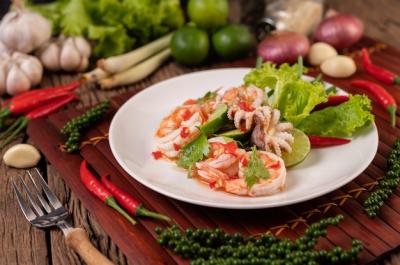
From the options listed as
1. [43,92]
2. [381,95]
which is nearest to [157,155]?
[43,92]

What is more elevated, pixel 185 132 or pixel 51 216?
pixel 185 132

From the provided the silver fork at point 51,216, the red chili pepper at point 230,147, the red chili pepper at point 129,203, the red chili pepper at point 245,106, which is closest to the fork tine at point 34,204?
the silver fork at point 51,216

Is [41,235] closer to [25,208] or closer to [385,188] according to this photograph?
[25,208]

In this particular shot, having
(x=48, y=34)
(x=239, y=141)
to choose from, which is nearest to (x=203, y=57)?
(x=48, y=34)

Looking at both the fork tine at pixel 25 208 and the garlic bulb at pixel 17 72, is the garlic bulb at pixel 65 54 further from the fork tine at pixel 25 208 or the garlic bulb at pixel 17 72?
the fork tine at pixel 25 208

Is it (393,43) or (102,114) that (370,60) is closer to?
(393,43)

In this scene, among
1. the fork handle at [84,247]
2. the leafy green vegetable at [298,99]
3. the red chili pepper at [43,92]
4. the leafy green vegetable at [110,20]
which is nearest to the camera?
the fork handle at [84,247]
